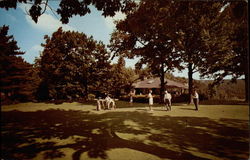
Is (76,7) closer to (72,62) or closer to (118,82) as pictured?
(72,62)

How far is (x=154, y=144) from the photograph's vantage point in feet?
21.1

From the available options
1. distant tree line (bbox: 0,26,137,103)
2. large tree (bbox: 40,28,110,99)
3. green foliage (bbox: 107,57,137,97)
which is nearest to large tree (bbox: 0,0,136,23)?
distant tree line (bbox: 0,26,137,103)

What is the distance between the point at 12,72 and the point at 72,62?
23.9m

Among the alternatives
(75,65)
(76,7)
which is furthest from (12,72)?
(75,65)

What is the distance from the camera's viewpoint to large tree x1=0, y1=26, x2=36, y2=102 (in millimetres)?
5809

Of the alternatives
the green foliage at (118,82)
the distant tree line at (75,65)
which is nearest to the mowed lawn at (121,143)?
the distant tree line at (75,65)

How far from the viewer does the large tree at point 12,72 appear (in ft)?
19.1

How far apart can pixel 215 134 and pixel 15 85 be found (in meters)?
9.60

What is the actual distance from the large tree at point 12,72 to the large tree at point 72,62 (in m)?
22.0

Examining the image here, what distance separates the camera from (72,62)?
95.3 feet

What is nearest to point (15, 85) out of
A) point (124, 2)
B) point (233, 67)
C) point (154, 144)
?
point (124, 2)

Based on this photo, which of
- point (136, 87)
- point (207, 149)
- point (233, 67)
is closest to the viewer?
point (207, 149)

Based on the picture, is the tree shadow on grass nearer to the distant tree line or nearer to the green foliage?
the distant tree line

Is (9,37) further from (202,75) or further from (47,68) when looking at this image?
(202,75)
